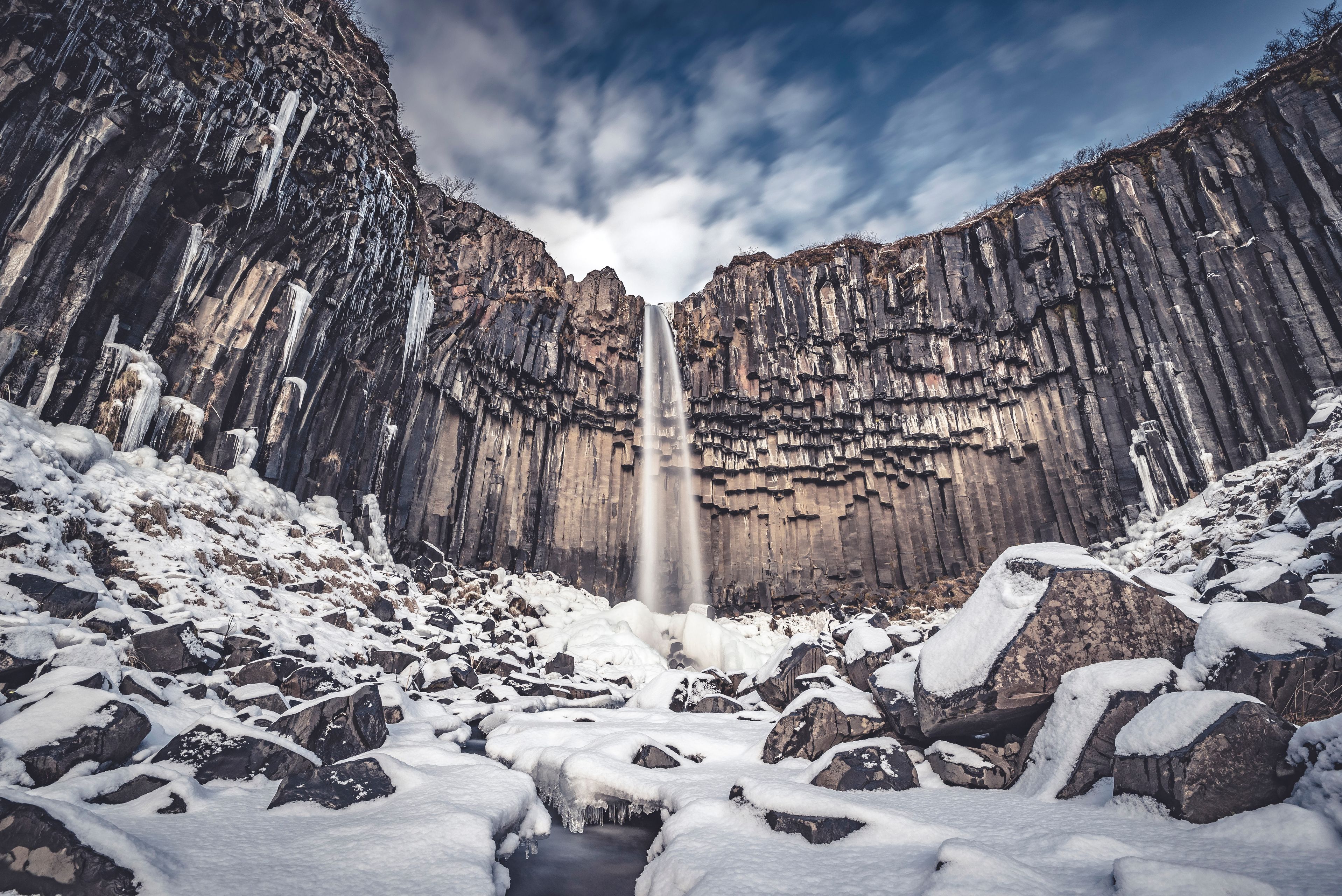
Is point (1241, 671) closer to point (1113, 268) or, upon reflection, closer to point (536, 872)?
point (536, 872)

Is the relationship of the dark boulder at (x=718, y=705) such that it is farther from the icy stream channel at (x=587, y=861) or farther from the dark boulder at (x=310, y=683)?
the dark boulder at (x=310, y=683)

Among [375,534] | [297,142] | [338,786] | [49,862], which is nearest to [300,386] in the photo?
[375,534]

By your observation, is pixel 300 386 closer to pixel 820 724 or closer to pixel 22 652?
pixel 22 652

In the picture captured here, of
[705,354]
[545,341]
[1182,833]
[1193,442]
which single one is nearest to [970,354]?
[1193,442]

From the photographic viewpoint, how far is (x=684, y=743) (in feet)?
24.2

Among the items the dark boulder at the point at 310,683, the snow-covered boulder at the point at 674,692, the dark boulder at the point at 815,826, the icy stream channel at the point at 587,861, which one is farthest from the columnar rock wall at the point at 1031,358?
the icy stream channel at the point at 587,861

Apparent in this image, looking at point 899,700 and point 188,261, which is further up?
point 188,261

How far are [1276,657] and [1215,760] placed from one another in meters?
1.38

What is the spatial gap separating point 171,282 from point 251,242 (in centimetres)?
229

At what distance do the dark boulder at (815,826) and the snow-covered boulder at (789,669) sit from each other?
6024mm

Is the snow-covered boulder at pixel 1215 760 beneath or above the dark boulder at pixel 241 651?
beneath

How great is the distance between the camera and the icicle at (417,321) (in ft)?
64.5

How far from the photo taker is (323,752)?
5.64 metres

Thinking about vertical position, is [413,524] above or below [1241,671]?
above
